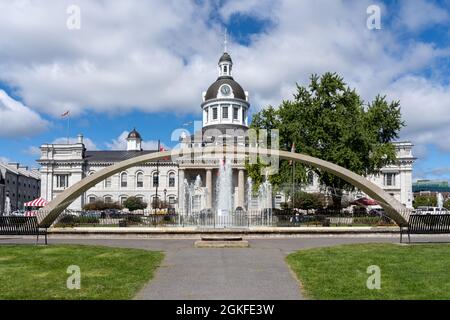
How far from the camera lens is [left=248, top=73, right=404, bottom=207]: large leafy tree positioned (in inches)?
1412

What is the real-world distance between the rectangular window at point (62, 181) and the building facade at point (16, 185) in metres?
9.31

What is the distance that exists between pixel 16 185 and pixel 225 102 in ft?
155

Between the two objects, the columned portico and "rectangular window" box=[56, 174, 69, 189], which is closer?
the columned portico

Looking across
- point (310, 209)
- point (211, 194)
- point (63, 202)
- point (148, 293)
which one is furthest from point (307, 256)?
point (211, 194)

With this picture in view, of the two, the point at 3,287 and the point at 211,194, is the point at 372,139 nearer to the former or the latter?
the point at 3,287

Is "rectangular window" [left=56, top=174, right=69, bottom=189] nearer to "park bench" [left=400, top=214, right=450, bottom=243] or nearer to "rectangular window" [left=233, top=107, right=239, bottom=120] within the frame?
"rectangular window" [left=233, top=107, right=239, bottom=120]

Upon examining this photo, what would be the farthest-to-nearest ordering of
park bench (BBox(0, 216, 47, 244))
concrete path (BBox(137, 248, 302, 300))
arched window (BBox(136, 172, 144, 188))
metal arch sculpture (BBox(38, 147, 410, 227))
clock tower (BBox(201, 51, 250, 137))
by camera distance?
arched window (BBox(136, 172, 144, 188)), clock tower (BBox(201, 51, 250, 137)), metal arch sculpture (BBox(38, 147, 410, 227)), park bench (BBox(0, 216, 47, 244)), concrete path (BBox(137, 248, 302, 300))

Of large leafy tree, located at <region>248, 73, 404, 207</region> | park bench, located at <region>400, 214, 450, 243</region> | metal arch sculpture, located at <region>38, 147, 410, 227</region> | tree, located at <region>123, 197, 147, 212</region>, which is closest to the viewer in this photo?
park bench, located at <region>400, 214, 450, 243</region>

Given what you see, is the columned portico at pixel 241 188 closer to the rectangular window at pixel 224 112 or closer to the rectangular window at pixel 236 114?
the rectangular window at pixel 224 112

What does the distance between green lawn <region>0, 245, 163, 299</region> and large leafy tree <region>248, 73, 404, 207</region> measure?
2433 cm

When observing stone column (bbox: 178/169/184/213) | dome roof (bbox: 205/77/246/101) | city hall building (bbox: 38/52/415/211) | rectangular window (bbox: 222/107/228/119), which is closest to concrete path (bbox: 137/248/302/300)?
stone column (bbox: 178/169/184/213)

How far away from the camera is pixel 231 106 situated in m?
87.6

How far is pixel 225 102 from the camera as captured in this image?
86.9m
